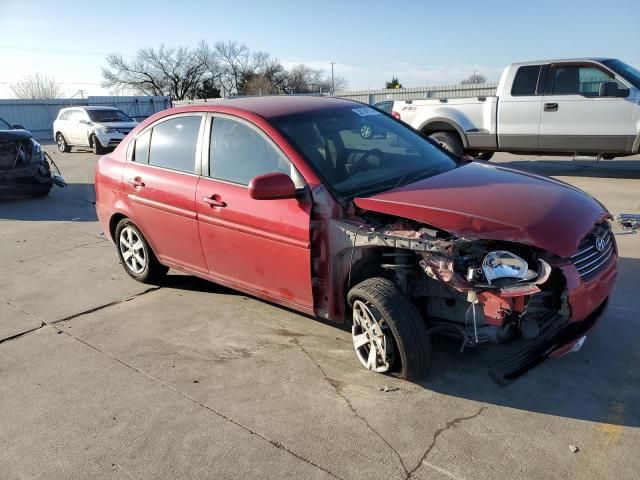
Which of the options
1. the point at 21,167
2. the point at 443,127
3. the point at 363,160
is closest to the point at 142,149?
the point at 363,160

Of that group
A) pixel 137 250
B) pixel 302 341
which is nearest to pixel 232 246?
pixel 302 341

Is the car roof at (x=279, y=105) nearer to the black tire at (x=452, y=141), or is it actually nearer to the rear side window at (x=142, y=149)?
the rear side window at (x=142, y=149)

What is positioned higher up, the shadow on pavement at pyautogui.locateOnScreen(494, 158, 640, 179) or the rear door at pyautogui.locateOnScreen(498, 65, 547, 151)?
the rear door at pyautogui.locateOnScreen(498, 65, 547, 151)

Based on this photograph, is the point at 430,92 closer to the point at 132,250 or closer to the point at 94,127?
the point at 94,127

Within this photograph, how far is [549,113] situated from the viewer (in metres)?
9.52

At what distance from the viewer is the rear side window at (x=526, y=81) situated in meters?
9.68

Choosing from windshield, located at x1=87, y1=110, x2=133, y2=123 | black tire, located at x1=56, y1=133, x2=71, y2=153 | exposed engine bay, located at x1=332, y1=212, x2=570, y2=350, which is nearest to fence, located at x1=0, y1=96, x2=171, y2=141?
black tire, located at x1=56, y1=133, x2=71, y2=153

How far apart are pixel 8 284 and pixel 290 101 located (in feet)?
11.8

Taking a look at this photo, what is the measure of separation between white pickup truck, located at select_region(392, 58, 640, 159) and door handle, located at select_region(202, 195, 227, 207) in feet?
23.8

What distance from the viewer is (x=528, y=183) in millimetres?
3770

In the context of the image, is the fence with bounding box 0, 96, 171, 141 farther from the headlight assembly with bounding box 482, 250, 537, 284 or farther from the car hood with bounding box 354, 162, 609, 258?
the headlight assembly with bounding box 482, 250, 537, 284

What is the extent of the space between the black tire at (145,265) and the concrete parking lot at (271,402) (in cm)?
42

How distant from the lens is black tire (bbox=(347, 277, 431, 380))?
10.5ft

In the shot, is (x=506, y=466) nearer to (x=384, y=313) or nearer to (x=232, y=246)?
(x=384, y=313)
